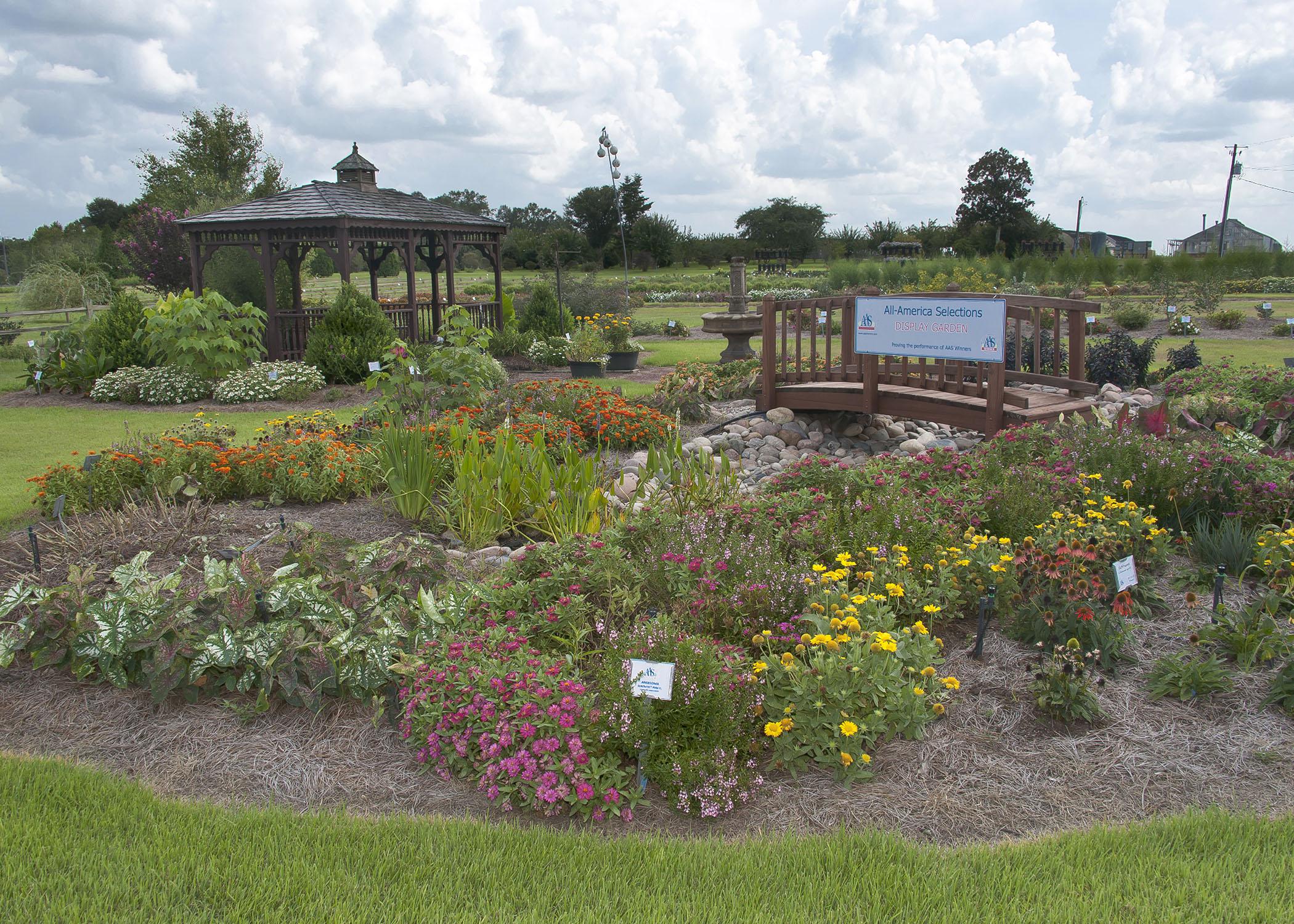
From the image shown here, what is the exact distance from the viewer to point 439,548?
4.65 meters

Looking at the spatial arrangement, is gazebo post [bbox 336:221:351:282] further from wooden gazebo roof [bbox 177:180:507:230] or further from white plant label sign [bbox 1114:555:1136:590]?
white plant label sign [bbox 1114:555:1136:590]

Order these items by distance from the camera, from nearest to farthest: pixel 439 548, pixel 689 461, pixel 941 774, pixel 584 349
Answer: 1. pixel 941 774
2. pixel 439 548
3. pixel 689 461
4. pixel 584 349

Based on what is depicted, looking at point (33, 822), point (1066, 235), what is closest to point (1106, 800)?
point (33, 822)

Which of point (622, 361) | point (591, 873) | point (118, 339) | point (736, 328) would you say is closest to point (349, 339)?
point (118, 339)

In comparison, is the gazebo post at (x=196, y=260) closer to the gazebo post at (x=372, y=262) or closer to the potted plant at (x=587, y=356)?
the gazebo post at (x=372, y=262)

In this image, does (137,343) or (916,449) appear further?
(137,343)

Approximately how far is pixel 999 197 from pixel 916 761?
5047cm

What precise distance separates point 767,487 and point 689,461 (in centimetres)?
80

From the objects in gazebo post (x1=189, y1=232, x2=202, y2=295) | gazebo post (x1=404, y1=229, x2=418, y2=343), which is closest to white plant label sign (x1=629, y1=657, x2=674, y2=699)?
gazebo post (x1=404, y1=229, x2=418, y2=343)

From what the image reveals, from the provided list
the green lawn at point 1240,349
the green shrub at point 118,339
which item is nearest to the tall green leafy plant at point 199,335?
the green shrub at point 118,339

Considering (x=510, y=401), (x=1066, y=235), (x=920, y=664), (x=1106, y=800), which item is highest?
(x=1066, y=235)

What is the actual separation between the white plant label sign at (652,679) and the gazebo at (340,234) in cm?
1271

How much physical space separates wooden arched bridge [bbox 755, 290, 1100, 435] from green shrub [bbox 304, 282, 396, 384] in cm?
682

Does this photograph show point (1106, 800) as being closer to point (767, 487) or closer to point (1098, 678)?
point (1098, 678)
